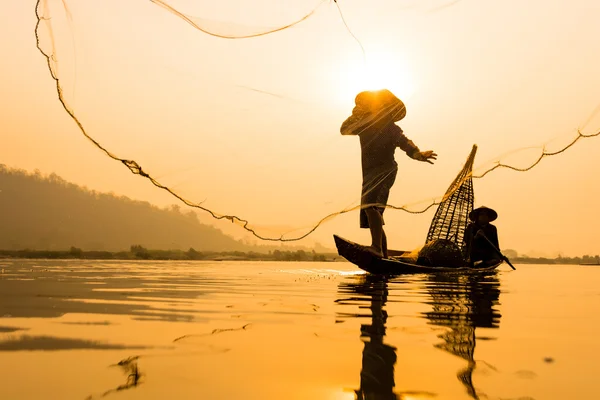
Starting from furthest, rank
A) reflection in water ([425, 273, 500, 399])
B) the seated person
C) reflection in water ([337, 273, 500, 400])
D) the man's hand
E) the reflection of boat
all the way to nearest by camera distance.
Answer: the seated person
the man's hand
reflection in water ([425, 273, 500, 399])
reflection in water ([337, 273, 500, 400])
the reflection of boat

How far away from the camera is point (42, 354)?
3.43 metres

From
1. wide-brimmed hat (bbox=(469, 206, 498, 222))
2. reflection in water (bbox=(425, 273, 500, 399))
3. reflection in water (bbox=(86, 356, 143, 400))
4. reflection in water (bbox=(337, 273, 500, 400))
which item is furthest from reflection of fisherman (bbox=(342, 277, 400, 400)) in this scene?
wide-brimmed hat (bbox=(469, 206, 498, 222))

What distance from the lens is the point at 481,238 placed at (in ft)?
57.2

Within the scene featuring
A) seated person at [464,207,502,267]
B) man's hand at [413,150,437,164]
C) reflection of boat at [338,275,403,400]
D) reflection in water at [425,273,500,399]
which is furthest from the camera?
seated person at [464,207,502,267]

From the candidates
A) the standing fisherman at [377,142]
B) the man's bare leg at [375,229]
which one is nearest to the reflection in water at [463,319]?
the man's bare leg at [375,229]

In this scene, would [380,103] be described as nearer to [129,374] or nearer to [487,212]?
[487,212]

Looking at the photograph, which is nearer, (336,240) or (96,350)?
(96,350)

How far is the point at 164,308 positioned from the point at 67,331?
1848mm

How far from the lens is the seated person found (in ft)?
56.1

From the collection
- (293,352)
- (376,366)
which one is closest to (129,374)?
(293,352)

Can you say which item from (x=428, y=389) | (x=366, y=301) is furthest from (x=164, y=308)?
(x=428, y=389)

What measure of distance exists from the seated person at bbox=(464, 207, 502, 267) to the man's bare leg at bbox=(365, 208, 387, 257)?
18.0ft

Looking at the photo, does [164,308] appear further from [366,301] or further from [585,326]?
[585,326]

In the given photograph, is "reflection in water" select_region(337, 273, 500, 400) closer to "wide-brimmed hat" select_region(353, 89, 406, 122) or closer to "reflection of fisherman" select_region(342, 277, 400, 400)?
"reflection of fisherman" select_region(342, 277, 400, 400)
